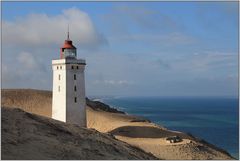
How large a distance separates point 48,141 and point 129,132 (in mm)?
21233

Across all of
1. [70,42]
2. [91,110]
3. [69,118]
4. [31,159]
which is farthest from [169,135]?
[31,159]

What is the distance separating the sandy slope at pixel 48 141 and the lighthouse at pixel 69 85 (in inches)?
397

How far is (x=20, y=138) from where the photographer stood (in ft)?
70.6

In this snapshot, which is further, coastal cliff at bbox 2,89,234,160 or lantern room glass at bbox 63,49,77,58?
lantern room glass at bbox 63,49,77,58

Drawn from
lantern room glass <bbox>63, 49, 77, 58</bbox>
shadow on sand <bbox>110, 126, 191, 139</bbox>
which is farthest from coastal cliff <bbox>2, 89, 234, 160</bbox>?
lantern room glass <bbox>63, 49, 77, 58</bbox>

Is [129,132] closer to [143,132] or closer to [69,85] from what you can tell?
[143,132]

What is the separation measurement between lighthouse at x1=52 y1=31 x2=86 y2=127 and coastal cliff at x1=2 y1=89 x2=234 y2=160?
2.08 m

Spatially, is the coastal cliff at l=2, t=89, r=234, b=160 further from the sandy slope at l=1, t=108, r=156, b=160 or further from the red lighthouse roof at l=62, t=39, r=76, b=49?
the red lighthouse roof at l=62, t=39, r=76, b=49

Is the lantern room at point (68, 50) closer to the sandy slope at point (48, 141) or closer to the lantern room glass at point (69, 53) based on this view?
the lantern room glass at point (69, 53)

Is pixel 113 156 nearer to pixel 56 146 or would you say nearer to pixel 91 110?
pixel 56 146

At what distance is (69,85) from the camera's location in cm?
3838

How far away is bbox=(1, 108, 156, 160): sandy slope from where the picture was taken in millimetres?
20219

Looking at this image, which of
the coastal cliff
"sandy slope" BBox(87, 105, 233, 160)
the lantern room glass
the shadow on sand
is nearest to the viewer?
the coastal cliff

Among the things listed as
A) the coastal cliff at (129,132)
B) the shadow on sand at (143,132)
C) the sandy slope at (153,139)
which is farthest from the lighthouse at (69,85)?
the shadow on sand at (143,132)
